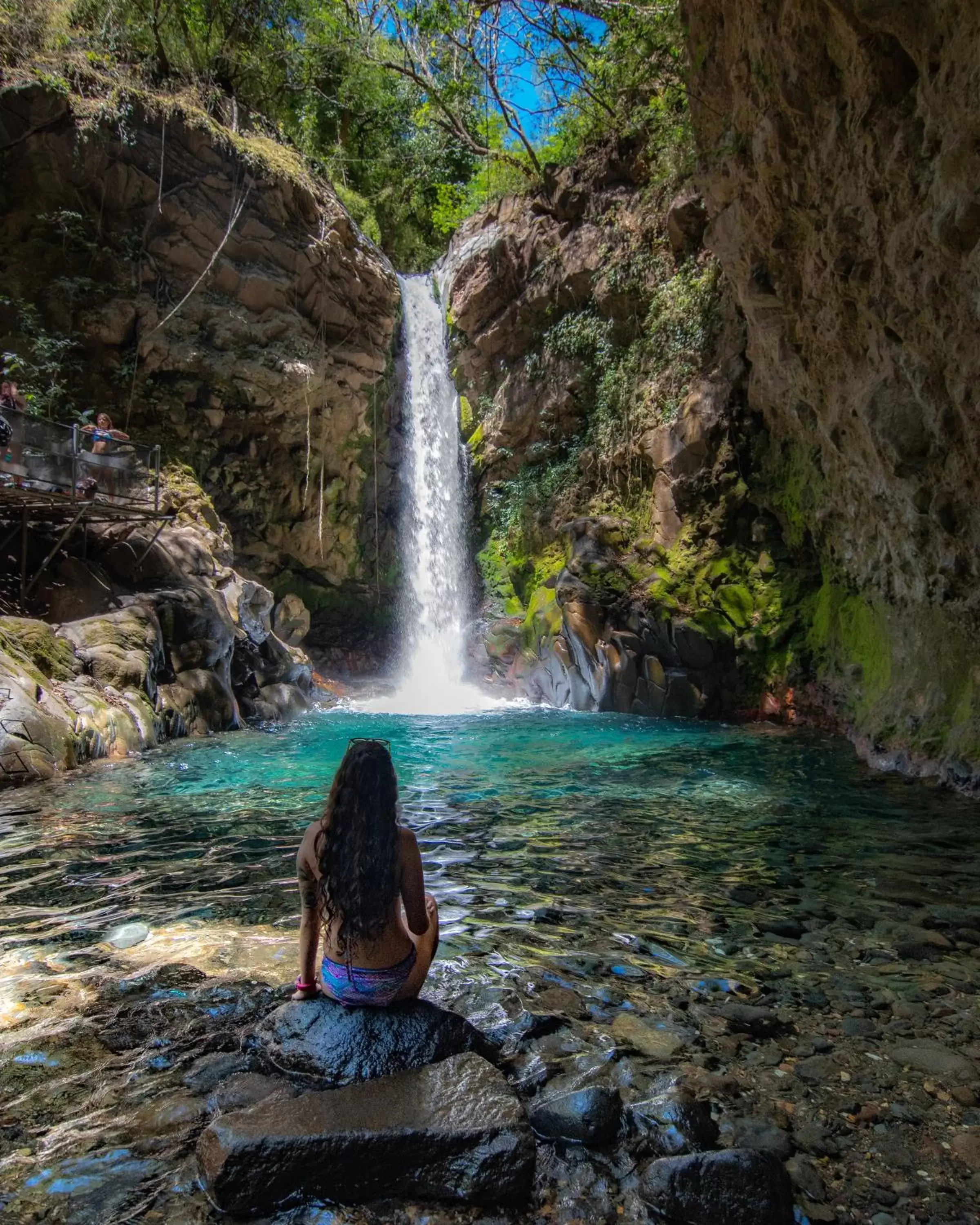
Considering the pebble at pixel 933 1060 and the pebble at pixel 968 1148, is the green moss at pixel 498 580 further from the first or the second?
the pebble at pixel 968 1148

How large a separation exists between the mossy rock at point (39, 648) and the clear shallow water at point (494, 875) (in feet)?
4.99

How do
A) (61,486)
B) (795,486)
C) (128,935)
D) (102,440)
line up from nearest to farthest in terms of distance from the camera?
(128,935) < (61,486) < (102,440) < (795,486)

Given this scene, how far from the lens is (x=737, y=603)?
→ 13.1 metres

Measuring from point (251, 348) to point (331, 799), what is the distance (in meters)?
16.4

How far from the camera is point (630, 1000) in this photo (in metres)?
3.16

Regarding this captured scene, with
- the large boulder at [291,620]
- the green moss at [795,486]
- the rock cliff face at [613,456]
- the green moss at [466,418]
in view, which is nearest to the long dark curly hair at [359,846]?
the green moss at [795,486]

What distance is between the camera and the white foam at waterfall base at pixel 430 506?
20.7 meters

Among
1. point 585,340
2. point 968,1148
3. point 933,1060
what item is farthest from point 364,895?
Result: point 585,340

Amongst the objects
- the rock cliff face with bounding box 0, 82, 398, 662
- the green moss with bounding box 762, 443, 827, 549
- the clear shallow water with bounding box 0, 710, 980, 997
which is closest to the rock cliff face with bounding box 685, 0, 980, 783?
the green moss with bounding box 762, 443, 827, 549

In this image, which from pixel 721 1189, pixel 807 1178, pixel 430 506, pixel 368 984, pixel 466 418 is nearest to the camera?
pixel 721 1189

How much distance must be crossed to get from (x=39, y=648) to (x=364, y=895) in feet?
27.0

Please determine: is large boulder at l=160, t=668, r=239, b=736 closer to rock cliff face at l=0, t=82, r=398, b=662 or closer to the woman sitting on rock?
rock cliff face at l=0, t=82, r=398, b=662

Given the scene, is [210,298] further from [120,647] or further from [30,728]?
[30,728]

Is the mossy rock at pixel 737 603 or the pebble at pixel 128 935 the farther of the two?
the mossy rock at pixel 737 603
